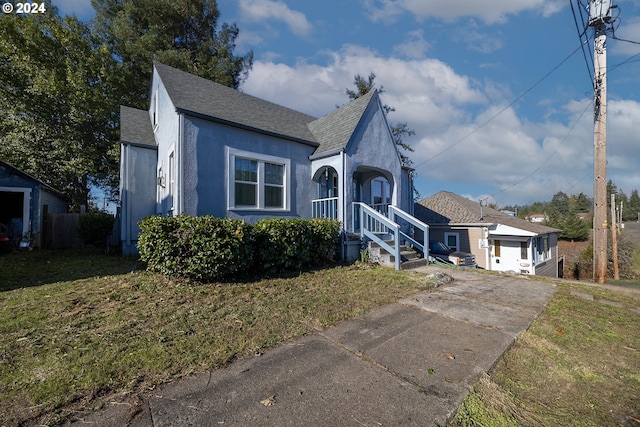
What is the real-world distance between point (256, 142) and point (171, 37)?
18.4 meters

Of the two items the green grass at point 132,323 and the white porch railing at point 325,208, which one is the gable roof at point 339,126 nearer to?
the white porch railing at point 325,208

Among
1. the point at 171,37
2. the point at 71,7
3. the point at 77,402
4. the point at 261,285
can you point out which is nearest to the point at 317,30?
the point at 261,285

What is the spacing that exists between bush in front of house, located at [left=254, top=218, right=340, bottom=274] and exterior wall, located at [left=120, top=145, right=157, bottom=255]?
589 centimetres

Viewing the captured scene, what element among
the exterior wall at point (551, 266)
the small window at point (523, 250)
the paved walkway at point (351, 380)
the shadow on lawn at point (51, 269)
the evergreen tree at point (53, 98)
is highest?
the evergreen tree at point (53, 98)

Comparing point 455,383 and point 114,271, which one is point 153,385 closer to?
point 455,383

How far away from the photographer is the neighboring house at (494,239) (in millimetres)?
17797

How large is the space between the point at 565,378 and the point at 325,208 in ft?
24.2

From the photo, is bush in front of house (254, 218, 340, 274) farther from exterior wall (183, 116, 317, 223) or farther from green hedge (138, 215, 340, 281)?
exterior wall (183, 116, 317, 223)

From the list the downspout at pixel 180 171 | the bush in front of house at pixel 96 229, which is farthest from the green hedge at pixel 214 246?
the bush in front of house at pixel 96 229

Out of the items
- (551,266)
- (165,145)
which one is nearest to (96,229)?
(165,145)

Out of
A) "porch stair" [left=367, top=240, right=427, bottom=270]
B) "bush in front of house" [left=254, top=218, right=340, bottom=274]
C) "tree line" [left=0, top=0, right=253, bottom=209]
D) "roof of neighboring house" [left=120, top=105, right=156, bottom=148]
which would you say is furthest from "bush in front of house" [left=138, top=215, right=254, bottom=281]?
"tree line" [left=0, top=0, right=253, bottom=209]

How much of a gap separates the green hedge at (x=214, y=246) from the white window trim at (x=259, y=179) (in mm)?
1973

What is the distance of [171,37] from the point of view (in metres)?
20.4

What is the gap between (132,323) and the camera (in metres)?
3.70
